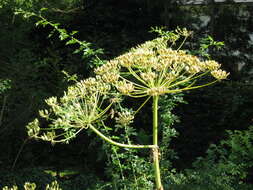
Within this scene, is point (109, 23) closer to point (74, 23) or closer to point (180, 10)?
point (74, 23)

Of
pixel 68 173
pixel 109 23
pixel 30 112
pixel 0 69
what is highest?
pixel 109 23

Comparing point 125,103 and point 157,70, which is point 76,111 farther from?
point 125,103

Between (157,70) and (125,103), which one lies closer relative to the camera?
(157,70)

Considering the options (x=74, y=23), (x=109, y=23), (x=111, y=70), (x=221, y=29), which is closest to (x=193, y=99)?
(x=221, y=29)

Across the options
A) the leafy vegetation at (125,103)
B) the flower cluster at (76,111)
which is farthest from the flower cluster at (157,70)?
the leafy vegetation at (125,103)

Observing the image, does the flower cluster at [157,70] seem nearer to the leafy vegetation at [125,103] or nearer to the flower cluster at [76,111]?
the flower cluster at [76,111]

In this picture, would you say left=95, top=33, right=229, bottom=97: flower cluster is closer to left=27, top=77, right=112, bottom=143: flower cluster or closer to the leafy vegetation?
left=27, top=77, right=112, bottom=143: flower cluster

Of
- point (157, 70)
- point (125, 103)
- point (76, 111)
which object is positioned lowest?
point (76, 111)

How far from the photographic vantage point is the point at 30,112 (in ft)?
19.1

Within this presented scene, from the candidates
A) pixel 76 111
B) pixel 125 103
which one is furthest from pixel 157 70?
pixel 125 103

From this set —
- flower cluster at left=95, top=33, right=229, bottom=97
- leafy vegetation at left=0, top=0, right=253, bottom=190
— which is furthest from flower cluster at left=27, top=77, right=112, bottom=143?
leafy vegetation at left=0, top=0, right=253, bottom=190

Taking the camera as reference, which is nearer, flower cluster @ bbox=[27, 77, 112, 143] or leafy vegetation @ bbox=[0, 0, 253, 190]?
flower cluster @ bbox=[27, 77, 112, 143]

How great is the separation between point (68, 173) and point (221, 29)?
497 cm

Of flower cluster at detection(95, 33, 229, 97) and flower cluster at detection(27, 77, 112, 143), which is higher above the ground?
flower cluster at detection(95, 33, 229, 97)
